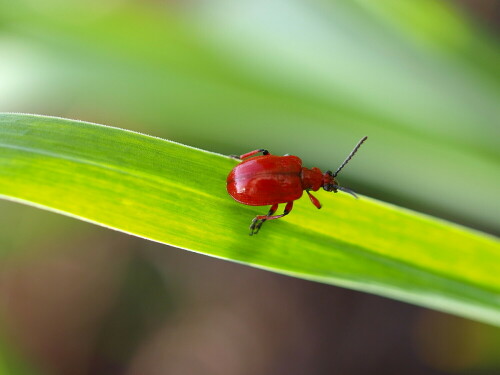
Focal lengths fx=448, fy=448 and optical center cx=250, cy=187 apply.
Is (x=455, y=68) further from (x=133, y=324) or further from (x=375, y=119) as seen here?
(x=133, y=324)

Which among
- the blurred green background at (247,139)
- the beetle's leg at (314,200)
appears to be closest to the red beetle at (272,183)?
the beetle's leg at (314,200)

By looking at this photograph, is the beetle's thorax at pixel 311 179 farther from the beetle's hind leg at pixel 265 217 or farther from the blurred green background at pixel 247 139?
the blurred green background at pixel 247 139

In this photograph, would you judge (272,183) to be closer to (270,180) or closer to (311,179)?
(270,180)

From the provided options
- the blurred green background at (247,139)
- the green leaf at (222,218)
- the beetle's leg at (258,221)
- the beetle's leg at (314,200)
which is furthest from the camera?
the blurred green background at (247,139)

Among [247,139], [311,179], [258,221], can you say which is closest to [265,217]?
[258,221]

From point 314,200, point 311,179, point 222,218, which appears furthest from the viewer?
point 311,179

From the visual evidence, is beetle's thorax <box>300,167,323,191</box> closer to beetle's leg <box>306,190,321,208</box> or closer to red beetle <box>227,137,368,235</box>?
red beetle <box>227,137,368,235</box>
